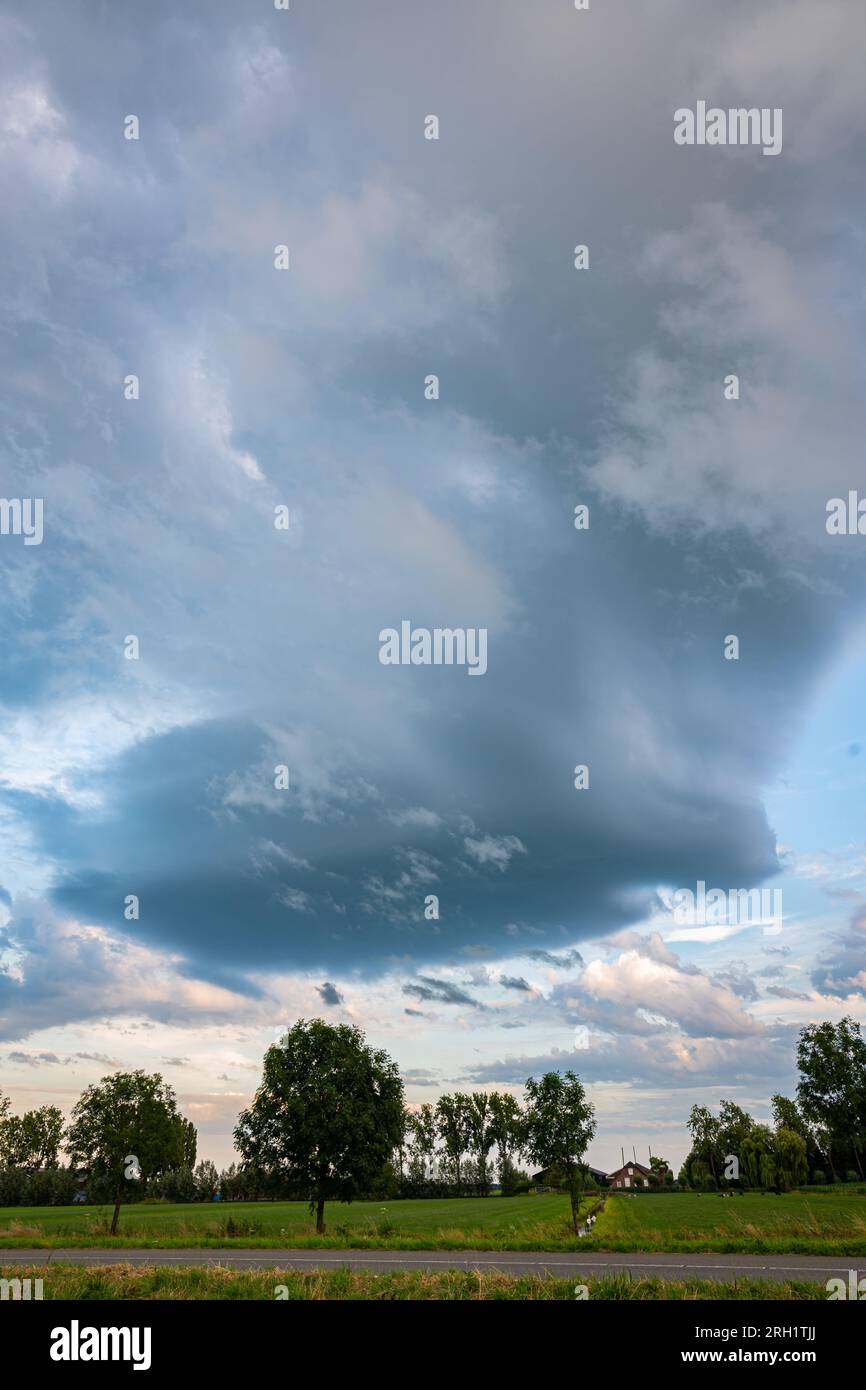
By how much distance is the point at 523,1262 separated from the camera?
29.4 m

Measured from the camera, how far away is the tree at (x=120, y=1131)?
187 feet

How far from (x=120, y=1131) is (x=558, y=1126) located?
105 feet

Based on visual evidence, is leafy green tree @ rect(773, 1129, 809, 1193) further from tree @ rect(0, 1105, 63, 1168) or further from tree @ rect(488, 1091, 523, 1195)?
tree @ rect(0, 1105, 63, 1168)

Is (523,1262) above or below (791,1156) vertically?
above

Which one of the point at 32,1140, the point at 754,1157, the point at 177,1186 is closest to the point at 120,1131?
the point at 177,1186

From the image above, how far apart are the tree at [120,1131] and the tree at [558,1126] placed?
28692 millimetres

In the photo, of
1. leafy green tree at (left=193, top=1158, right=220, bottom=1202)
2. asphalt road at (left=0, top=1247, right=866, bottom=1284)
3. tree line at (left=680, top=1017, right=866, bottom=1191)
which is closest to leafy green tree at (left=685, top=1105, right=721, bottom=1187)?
tree line at (left=680, top=1017, right=866, bottom=1191)

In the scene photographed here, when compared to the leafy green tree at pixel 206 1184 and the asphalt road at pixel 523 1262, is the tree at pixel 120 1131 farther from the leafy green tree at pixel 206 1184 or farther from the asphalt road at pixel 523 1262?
the leafy green tree at pixel 206 1184

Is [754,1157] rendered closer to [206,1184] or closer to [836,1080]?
[836,1080]

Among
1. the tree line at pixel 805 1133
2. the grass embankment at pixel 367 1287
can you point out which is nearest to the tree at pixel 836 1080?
the tree line at pixel 805 1133

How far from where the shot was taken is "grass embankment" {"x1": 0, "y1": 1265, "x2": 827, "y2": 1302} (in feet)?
64.0

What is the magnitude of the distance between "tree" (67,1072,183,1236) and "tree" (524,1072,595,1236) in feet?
94.1

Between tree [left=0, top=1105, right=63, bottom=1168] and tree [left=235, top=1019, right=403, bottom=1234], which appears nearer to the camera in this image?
tree [left=235, top=1019, right=403, bottom=1234]
